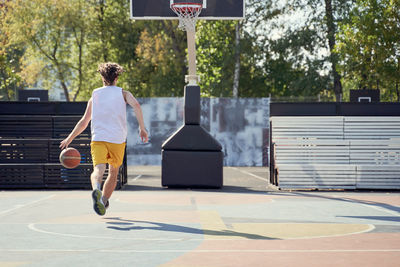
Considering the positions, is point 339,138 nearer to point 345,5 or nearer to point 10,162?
point 10,162

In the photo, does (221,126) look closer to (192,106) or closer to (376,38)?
(376,38)

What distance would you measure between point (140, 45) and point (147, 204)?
32612mm

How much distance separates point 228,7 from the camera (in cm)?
1697

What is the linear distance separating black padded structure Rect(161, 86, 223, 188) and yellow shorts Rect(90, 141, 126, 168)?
5.75m

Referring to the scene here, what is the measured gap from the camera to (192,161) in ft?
51.0

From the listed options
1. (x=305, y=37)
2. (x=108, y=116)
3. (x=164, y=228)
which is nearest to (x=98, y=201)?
(x=164, y=228)

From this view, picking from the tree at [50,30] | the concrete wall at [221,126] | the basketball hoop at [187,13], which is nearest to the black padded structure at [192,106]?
the basketball hoop at [187,13]

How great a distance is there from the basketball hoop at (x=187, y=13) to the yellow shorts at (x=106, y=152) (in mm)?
7300

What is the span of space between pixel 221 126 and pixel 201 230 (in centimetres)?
1782

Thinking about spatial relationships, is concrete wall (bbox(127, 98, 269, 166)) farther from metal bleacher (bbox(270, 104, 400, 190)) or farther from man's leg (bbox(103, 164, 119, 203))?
man's leg (bbox(103, 164, 119, 203))

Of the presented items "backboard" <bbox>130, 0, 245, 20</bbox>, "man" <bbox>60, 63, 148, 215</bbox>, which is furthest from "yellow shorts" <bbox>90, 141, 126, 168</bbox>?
"backboard" <bbox>130, 0, 245, 20</bbox>

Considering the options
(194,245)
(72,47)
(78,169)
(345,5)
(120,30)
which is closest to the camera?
(194,245)

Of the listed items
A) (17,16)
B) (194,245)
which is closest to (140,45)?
(17,16)

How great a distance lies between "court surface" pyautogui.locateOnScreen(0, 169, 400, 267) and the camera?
6914mm
